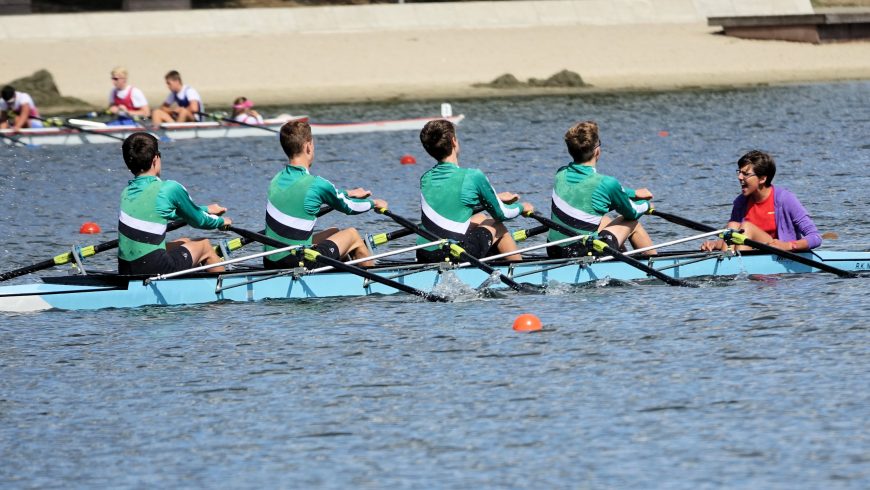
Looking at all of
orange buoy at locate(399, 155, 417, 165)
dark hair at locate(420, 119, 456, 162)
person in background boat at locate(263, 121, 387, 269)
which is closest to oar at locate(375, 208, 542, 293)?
person in background boat at locate(263, 121, 387, 269)

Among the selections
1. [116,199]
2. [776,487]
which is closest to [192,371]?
[776,487]

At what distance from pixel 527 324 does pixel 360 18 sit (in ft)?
104

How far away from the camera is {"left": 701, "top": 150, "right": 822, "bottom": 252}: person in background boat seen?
1404cm

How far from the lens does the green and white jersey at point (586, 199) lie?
13562mm

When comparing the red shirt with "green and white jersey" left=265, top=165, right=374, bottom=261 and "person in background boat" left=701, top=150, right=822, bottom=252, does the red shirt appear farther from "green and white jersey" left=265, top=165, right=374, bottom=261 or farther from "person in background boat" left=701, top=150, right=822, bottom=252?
"green and white jersey" left=265, top=165, right=374, bottom=261

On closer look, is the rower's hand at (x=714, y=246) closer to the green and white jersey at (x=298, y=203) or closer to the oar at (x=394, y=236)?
the oar at (x=394, y=236)

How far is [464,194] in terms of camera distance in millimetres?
13539

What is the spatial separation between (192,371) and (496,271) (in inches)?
132

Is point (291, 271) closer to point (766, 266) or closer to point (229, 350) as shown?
point (229, 350)

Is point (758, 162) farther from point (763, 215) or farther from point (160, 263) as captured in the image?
point (160, 263)

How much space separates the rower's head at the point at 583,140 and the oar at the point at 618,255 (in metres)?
0.73

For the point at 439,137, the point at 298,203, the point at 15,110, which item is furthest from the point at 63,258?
Result: the point at 15,110

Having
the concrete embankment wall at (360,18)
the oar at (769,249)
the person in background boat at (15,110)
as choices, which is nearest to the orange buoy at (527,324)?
the oar at (769,249)

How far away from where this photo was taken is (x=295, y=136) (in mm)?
13250
